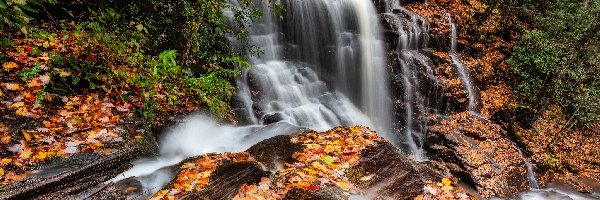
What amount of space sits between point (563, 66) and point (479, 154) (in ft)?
17.5

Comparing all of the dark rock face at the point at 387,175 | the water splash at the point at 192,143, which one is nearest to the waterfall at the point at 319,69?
the water splash at the point at 192,143

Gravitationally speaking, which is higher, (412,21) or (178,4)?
(178,4)

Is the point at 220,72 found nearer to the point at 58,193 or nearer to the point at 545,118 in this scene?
the point at 58,193

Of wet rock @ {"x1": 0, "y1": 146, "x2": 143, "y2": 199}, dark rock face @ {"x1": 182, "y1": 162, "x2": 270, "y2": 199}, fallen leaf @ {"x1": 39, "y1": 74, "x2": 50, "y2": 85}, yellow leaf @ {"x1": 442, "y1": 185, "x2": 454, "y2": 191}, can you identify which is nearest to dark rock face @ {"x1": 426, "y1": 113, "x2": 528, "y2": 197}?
yellow leaf @ {"x1": 442, "y1": 185, "x2": 454, "y2": 191}

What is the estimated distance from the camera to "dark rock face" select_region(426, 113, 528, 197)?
372 inches

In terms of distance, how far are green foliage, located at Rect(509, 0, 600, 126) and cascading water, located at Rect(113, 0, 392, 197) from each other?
19.4 ft

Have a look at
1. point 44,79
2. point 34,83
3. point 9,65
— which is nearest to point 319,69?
point 44,79

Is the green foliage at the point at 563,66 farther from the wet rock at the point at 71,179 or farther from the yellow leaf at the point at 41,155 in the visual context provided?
the yellow leaf at the point at 41,155

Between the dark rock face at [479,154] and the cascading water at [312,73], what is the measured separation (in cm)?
185

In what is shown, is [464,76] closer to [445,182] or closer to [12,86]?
[445,182]

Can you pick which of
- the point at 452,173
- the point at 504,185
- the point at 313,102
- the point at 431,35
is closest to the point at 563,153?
the point at 504,185

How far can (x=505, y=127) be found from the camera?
39.5 ft

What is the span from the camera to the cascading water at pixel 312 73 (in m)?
8.74

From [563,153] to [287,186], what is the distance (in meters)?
12.2
